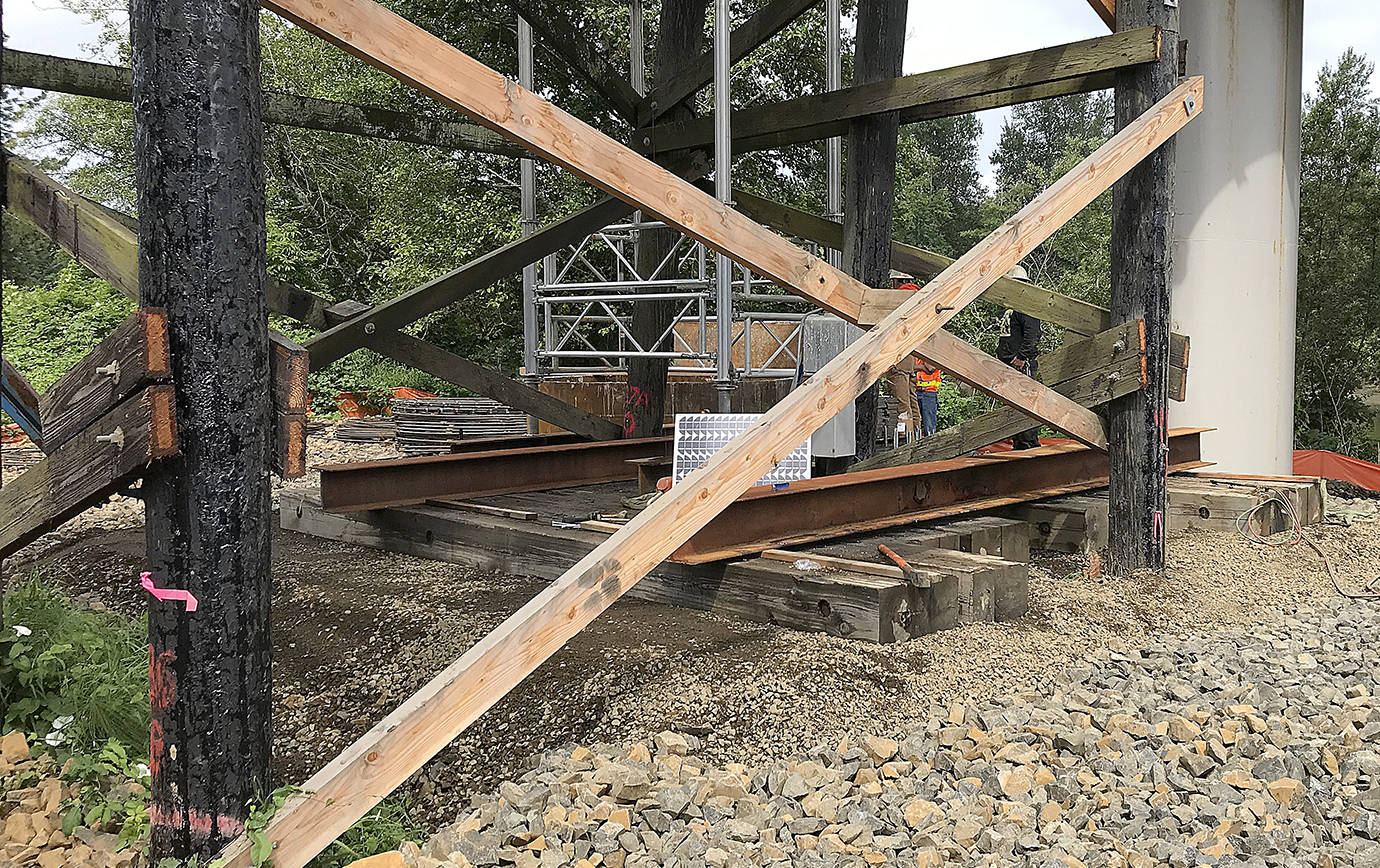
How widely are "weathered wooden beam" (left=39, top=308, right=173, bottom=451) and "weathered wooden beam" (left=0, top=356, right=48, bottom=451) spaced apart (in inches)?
56.6

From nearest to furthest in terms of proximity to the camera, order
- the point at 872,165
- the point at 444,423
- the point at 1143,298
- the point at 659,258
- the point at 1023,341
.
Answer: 1. the point at 1143,298
2. the point at 872,165
3. the point at 659,258
4. the point at 1023,341
5. the point at 444,423

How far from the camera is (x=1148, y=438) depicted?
601cm

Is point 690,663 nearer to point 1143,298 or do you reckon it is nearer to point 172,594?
point 172,594

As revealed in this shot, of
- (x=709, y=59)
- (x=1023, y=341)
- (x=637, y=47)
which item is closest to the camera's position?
(x=709, y=59)

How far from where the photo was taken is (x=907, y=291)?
15.4 feet

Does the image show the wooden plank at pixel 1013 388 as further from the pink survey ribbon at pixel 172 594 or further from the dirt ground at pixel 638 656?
the pink survey ribbon at pixel 172 594

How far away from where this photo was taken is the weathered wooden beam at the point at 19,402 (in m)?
3.78

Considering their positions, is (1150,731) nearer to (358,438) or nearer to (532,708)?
(532,708)

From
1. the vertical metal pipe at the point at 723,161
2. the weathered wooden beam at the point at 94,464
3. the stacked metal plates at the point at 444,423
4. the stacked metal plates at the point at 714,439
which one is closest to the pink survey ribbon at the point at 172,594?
the weathered wooden beam at the point at 94,464

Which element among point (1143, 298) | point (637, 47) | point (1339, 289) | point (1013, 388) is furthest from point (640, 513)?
point (1339, 289)

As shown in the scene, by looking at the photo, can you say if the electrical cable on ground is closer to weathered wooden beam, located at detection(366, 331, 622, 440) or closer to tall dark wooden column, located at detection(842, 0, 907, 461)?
tall dark wooden column, located at detection(842, 0, 907, 461)

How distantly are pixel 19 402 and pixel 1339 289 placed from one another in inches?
638

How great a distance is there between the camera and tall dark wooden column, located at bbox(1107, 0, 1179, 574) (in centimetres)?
569

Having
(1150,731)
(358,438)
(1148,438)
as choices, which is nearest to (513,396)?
(1148,438)
